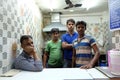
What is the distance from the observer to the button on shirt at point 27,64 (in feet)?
6.11

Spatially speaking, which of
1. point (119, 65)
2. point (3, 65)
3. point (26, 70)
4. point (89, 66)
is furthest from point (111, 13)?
point (3, 65)

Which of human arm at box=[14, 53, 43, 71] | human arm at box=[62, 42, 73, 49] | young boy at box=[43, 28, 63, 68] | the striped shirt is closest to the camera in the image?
human arm at box=[14, 53, 43, 71]

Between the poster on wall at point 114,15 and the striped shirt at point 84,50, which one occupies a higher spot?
the poster on wall at point 114,15

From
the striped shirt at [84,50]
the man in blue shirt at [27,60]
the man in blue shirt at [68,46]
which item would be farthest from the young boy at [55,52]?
the man in blue shirt at [27,60]

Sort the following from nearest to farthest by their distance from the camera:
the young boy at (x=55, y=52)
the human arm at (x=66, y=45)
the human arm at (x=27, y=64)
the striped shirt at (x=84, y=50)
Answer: the human arm at (x=27, y=64)
the striped shirt at (x=84, y=50)
the human arm at (x=66, y=45)
the young boy at (x=55, y=52)

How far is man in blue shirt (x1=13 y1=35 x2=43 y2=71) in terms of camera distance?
6.14 ft

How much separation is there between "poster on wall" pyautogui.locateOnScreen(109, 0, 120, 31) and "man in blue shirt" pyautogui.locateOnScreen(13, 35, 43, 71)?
0.93m

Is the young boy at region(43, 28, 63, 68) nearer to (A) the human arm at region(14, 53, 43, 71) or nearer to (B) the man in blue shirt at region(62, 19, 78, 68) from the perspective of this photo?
(B) the man in blue shirt at region(62, 19, 78, 68)

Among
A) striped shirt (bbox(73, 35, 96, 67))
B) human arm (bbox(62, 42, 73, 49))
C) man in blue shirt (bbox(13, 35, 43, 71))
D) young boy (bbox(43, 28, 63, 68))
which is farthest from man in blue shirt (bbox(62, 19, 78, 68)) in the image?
man in blue shirt (bbox(13, 35, 43, 71))

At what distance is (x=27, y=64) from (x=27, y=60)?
7cm

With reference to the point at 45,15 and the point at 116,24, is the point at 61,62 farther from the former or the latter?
the point at 45,15

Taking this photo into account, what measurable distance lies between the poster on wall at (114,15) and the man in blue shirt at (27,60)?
0.93 meters

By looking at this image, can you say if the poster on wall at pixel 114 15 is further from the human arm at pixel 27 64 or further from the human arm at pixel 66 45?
the human arm at pixel 27 64

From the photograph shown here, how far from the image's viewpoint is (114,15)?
204cm
